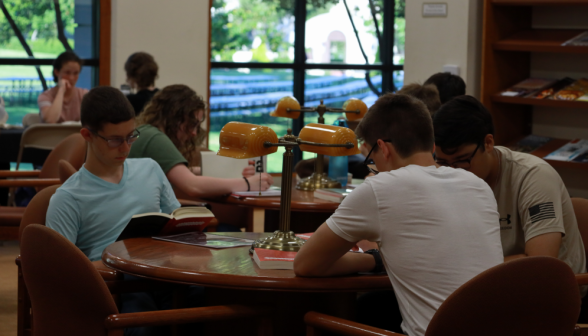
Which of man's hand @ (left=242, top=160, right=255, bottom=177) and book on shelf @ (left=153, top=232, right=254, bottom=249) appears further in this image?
man's hand @ (left=242, top=160, right=255, bottom=177)

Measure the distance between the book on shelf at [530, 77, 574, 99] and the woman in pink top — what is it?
344cm

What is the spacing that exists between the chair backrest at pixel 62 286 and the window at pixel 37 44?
14.5ft

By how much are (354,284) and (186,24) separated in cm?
472

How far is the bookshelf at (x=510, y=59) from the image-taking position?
177 inches

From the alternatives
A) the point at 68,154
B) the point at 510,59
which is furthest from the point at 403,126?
the point at 510,59

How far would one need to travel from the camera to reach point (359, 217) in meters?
1.65

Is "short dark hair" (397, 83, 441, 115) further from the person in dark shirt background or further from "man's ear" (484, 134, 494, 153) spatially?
the person in dark shirt background

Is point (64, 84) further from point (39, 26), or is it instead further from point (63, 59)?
point (39, 26)

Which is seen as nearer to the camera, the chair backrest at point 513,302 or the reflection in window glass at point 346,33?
the chair backrest at point 513,302

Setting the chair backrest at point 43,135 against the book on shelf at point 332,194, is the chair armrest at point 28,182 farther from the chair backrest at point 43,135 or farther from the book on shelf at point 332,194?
the book on shelf at point 332,194

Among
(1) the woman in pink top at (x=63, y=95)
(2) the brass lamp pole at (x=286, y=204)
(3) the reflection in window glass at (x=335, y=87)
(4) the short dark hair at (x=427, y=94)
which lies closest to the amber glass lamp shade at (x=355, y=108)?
(4) the short dark hair at (x=427, y=94)

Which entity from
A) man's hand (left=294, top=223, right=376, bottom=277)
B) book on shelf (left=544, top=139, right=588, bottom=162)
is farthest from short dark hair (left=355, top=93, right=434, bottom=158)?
book on shelf (left=544, top=139, right=588, bottom=162)

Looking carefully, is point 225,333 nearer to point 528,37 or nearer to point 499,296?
point 499,296

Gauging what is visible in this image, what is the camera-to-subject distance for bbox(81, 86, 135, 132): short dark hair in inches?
90.5
